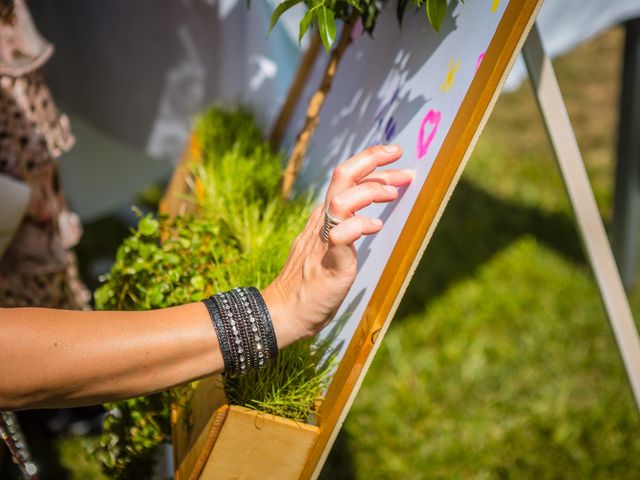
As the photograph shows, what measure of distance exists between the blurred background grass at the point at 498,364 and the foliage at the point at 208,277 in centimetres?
68

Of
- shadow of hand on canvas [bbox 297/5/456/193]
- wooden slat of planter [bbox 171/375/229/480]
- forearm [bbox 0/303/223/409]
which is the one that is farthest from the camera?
shadow of hand on canvas [bbox 297/5/456/193]

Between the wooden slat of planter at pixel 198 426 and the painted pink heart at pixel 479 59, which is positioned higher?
the painted pink heart at pixel 479 59

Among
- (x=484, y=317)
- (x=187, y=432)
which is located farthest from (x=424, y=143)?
(x=484, y=317)

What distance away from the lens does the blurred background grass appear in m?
1.65

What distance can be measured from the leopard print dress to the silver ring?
808 mm

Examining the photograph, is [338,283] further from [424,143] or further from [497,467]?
[497,467]

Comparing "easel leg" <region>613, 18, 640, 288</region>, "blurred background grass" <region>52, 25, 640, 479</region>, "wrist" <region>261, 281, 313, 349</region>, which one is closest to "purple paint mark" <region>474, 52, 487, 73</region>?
"wrist" <region>261, 281, 313, 349</region>

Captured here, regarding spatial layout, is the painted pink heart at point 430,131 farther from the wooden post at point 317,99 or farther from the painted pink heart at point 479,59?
the wooden post at point 317,99

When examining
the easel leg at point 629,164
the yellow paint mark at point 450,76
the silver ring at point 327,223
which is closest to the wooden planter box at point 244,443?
the silver ring at point 327,223

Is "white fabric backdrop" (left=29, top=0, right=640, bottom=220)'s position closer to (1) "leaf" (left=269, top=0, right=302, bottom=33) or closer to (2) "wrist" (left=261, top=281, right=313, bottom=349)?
(1) "leaf" (left=269, top=0, right=302, bottom=33)

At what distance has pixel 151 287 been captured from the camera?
104 centimetres

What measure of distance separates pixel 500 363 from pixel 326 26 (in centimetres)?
138

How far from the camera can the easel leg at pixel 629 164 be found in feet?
6.20

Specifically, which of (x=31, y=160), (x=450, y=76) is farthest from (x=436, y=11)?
(x=31, y=160)
